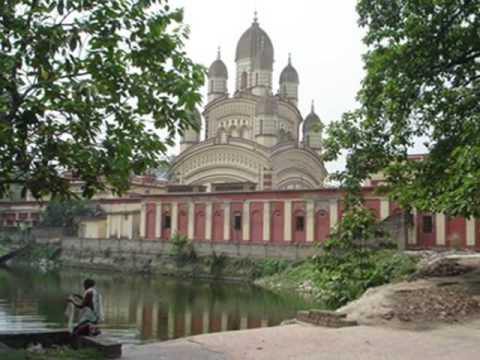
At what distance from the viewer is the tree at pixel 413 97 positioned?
13102 millimetres

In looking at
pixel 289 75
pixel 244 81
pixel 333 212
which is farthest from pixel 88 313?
pixel 289 75

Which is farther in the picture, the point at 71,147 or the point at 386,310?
the point at 386,310

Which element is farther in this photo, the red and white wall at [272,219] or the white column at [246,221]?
the white column at [246,221]

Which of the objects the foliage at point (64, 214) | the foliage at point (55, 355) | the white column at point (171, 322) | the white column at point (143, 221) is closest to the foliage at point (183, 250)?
the white column at point (143, 221)

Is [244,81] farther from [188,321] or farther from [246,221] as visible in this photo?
[188,321]

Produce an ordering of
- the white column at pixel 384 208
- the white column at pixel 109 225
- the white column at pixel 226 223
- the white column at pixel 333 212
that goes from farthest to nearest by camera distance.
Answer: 1. the white column at pixel 109 225
2. the white column at pixel 226 223
3. the white column at pixel 333 212
4. the white column at pixel 384 208

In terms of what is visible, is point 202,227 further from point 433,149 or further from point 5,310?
point 433,149

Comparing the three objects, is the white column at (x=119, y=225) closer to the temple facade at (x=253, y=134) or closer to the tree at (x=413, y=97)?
the temple facade at (x=253, y=134)

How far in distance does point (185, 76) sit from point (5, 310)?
14.6 metres

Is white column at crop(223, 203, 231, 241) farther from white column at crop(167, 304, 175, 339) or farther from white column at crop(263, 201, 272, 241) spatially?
white column at crop(167, 304, 175, 339)

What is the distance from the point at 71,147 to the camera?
22.7 ft

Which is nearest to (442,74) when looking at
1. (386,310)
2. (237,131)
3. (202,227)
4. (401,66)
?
(401,66)

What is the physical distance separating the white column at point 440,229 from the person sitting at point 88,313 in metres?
23.6

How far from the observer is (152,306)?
21391 mm
